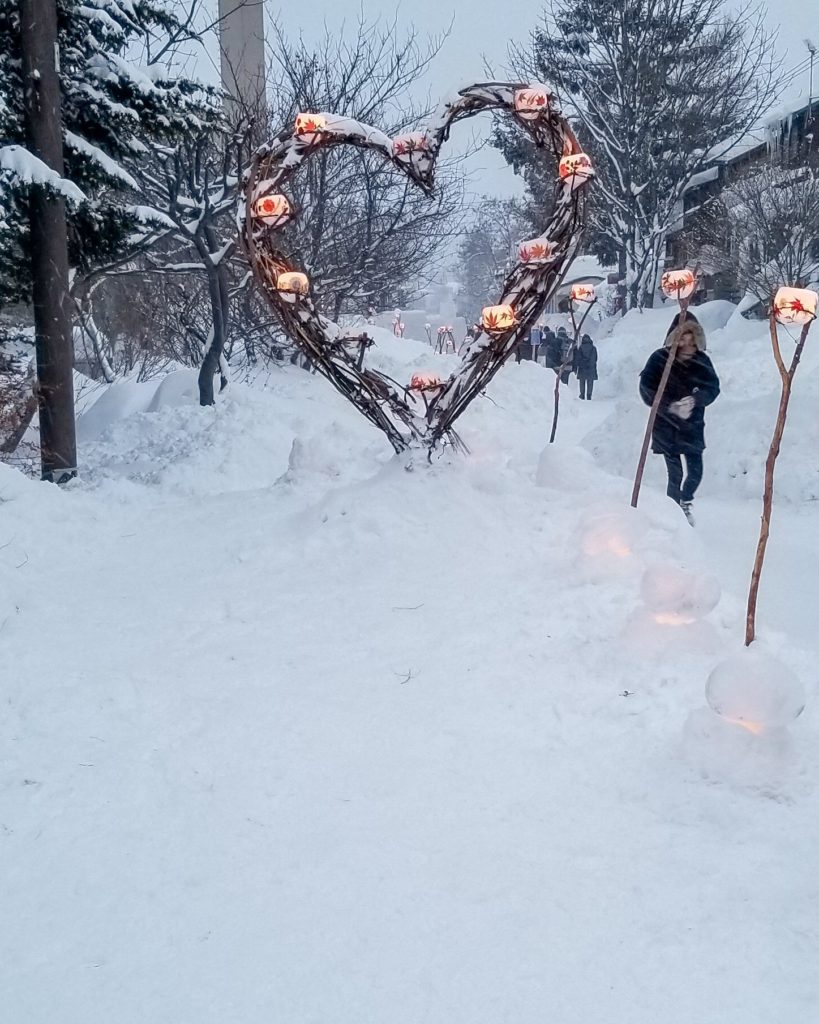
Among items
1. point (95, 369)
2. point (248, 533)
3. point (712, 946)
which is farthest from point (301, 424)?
point (95, 369)

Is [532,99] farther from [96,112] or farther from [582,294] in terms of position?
[96,112]

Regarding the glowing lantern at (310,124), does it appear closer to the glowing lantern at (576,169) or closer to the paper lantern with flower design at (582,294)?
the glowing lantern at (576,169)

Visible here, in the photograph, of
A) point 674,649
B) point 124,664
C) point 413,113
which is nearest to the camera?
Answer: point 674,649

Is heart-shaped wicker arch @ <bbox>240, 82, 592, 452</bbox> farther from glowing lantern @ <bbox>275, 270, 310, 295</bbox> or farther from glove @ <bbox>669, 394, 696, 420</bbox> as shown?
glove @ <bbox>669, 394, 696, 420</bbox>

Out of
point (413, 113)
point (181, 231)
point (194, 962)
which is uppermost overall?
point (413, 113)

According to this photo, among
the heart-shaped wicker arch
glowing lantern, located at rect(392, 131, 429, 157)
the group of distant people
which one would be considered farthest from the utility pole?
the group of distant people

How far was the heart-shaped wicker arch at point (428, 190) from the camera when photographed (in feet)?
18.7

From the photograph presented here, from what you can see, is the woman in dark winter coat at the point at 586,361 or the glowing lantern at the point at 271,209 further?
the woman in dark winter coat at the point at 586,361

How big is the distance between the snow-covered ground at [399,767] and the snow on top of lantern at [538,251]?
1409mm

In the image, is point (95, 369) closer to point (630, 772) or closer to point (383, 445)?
point (383, 445)

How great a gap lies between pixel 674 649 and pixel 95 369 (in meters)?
22.4

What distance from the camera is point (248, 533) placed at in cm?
575

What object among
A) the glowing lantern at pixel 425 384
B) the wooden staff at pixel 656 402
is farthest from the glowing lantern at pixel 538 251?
the glowing lantern at pixel 425 384

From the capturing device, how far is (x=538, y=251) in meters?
5.70
